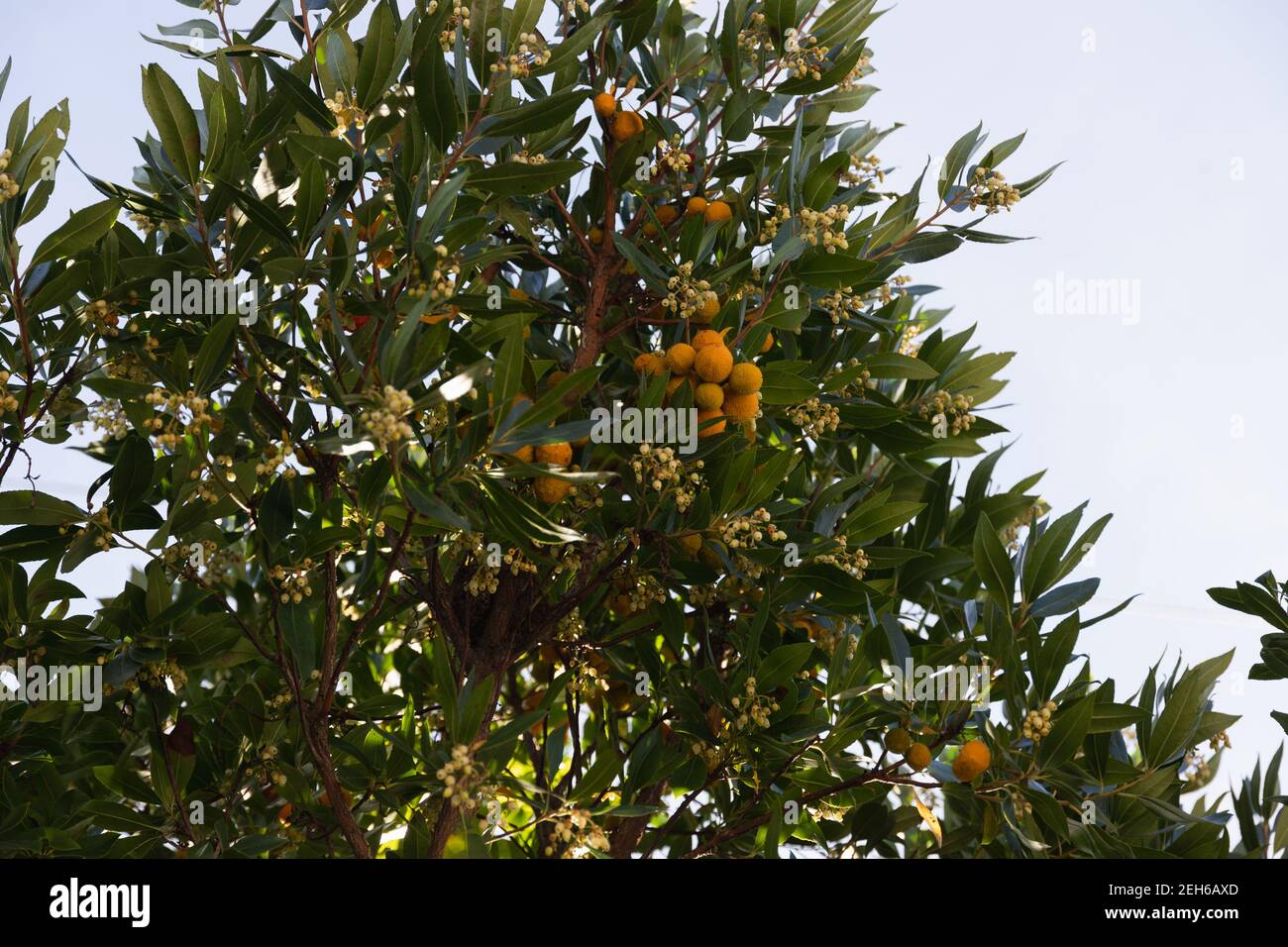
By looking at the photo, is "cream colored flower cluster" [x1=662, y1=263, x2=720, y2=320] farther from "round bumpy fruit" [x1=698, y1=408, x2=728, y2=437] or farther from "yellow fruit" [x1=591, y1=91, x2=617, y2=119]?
"yellow fruit" [x1=591, y1=91, x2=617, y2=119]

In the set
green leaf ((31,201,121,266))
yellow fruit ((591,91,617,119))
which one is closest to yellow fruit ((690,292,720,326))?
yellow fruit ((591,91,617,119))

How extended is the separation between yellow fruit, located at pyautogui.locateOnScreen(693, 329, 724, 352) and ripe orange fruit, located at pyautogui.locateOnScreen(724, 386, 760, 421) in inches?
2.9

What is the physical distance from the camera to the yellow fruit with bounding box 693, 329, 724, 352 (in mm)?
1618

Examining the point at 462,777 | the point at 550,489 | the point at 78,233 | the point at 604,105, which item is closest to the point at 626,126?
the point at 604,105

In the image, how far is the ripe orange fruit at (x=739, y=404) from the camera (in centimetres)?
164

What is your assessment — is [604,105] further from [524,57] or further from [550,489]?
[550,489]

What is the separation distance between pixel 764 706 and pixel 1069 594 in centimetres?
58

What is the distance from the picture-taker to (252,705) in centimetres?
182

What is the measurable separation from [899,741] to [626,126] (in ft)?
3.66

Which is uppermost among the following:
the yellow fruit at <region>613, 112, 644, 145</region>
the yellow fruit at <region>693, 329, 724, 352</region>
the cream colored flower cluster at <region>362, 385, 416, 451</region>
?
the yellow fruit at <region>613, 112, 644, 145</region>

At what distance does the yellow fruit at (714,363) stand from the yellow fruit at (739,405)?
38 millimetres

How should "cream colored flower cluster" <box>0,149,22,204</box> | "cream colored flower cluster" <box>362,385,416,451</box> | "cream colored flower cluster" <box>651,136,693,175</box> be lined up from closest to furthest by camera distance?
"cream colored flower cluster" <box>362,385,416,451</box>, "cream colored flower cluster" <box>0,149,22,204</box>, "cream colored flower cluster" <box>651,136,693,175</box>

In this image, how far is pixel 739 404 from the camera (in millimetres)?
1640
